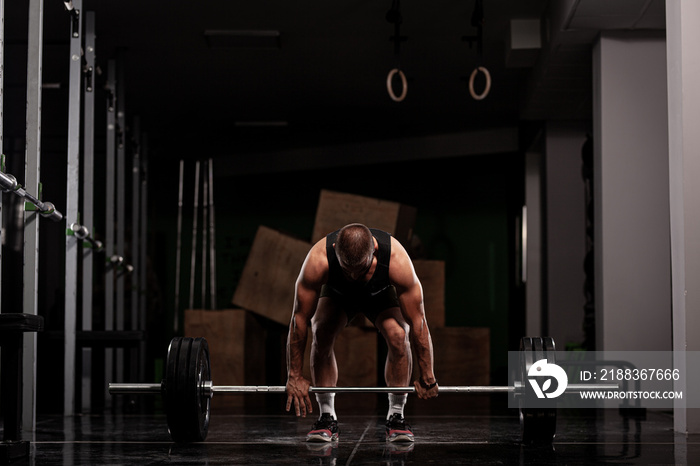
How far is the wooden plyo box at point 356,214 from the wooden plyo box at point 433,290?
0.30 metres

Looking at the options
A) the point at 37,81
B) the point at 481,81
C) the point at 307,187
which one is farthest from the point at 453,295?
the point at 37,81

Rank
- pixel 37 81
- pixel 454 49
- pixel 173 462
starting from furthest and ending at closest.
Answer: pixel 454 49, pixel 37 81, pixel 173 462

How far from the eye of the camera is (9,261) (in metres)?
7.04

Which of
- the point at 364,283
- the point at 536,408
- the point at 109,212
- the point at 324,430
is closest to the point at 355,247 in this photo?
the point at 364,283

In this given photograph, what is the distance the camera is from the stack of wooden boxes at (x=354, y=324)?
6168 millimetres

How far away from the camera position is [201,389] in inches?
127

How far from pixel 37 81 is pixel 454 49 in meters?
3.38

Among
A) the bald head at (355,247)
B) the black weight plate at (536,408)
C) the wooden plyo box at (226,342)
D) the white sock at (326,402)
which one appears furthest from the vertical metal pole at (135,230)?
the black weight plate at (536,408)

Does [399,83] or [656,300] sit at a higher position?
[399,83]

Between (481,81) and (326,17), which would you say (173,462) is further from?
(481,81)

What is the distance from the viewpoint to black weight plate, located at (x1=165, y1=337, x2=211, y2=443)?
308cm

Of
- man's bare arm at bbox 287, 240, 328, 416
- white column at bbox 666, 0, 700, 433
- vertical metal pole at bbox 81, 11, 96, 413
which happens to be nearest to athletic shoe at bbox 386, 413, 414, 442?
man's bare arm at bbox 287, 240, 328, 416

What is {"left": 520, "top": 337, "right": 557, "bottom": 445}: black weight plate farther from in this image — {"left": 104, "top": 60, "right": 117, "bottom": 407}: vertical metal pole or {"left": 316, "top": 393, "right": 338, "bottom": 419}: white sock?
{"left": 104, "top": 60, "right": 117, "bottom": 407}: vertical metal pole

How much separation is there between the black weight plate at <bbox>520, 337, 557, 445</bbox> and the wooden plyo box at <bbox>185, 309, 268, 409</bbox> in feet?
10.1
